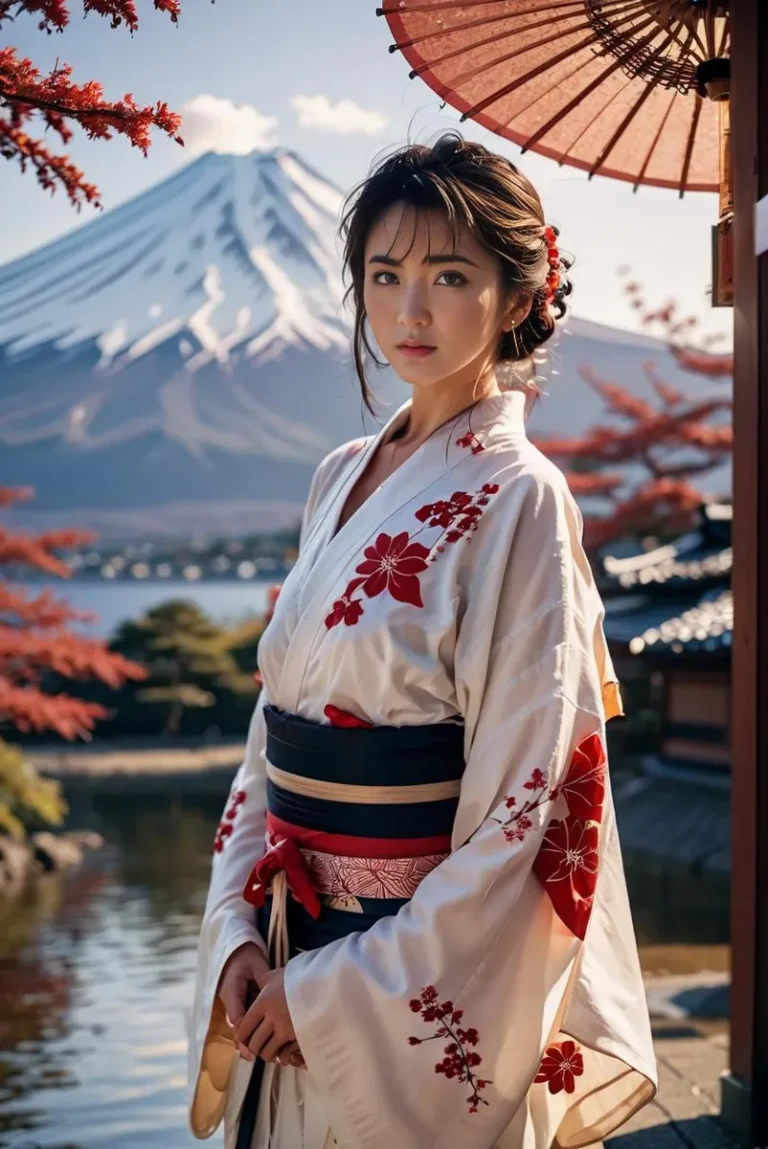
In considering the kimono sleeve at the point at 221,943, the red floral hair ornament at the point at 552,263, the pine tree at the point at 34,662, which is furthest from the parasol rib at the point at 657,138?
the pine tree at the point at 34,662

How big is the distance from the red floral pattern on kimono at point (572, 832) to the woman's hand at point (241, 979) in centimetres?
43

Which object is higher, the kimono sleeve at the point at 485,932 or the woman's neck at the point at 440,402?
the woman's neck at the point at 440,402

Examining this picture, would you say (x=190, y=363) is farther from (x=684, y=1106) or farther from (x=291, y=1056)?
(x=291, y=1056)

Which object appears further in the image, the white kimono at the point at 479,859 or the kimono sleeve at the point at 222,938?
the kimono sleeve at the point at 222,938

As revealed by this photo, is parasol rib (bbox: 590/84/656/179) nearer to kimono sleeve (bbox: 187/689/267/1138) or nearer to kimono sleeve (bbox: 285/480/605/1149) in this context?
kimono sleeve (bbox: 285/480/605/1149)

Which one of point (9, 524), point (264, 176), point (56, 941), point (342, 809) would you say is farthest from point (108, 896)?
point (264, 176)

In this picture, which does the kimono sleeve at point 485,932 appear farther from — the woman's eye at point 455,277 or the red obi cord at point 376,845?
the woman's eye at point 455,277

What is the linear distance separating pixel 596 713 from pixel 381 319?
0.62m

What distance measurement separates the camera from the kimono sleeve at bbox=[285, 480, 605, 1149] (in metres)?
1.58

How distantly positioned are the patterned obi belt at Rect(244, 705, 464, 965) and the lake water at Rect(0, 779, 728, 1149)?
209cm

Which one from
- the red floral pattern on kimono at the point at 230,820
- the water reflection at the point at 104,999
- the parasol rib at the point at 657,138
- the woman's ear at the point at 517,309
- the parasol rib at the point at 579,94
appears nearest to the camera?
the woman's ear at the point at 517,309

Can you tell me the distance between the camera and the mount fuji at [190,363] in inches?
808

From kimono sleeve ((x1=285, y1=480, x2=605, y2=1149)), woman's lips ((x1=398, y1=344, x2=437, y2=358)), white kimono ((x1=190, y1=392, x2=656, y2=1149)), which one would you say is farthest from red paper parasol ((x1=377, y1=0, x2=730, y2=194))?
kimono sleeve ((x1=285, y1=480, x2=605, y2=1149))

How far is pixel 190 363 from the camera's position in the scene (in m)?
23.2
